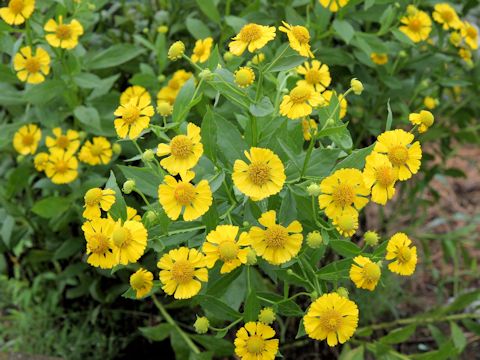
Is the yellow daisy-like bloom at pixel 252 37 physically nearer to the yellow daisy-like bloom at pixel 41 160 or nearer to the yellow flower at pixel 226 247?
the yellow flower at pixel 226 247

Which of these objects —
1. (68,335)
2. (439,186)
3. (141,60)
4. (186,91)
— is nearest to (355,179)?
(186,91)

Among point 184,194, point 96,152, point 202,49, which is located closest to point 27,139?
point 96,152

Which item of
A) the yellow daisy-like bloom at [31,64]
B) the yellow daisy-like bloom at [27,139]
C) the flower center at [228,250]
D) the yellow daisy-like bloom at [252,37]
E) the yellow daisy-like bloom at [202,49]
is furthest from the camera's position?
the yellow daisy-like bloom at [27,139]

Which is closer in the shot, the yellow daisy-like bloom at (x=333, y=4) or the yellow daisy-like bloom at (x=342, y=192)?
the yellow daisy-like bloom at (x=342, y=192)

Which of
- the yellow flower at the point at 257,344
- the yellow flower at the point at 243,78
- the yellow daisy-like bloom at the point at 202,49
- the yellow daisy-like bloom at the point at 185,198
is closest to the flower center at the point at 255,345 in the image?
the yellow flower at the point at 257,344

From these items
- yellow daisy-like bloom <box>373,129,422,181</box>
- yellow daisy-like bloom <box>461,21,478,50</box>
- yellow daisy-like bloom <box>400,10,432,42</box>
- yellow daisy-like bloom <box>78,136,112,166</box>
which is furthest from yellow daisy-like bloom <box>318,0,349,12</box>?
yellow daisy-like bloom <box>78,136,112,166</box>

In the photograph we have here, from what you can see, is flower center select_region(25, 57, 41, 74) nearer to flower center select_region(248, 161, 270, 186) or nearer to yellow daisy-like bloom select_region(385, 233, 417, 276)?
flower center select_region(248, 161, 270, 186)
